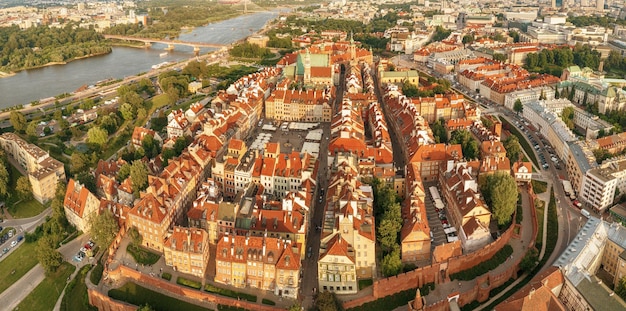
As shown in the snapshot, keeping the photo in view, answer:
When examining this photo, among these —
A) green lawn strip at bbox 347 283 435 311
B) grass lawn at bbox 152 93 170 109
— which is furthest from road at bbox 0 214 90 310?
grass lawn at bbox 152 93 170 109

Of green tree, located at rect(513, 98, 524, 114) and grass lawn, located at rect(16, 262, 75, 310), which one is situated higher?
green tree, located at rect(513, 98, 524, 114)

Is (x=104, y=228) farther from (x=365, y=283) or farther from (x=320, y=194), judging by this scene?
(x=365, y=283)

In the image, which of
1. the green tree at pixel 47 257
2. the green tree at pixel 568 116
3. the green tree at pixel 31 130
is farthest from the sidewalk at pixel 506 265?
the green tree at pixel 31 130

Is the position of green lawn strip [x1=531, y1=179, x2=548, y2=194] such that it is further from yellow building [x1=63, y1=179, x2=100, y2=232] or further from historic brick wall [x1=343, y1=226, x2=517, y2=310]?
yellow building [x1=63, y1=179, x2=100, y2=232]

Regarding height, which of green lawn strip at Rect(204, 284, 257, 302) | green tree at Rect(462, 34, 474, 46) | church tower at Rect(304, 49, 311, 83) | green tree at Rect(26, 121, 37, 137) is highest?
green tree at Rect(462, 34, 474, 46)

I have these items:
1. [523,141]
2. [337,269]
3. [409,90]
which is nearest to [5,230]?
[337,269]

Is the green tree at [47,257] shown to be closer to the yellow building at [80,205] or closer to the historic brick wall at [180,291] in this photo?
the yellow building at [80,205]

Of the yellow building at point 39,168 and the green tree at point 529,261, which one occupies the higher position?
the yellow building at point 39,168

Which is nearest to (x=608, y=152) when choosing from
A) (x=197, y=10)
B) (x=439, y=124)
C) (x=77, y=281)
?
(x=439, y=124)
